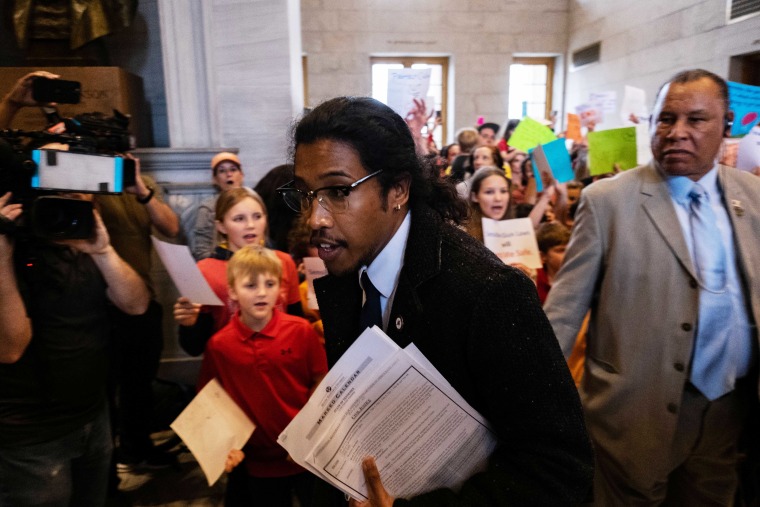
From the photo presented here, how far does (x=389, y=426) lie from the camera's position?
3.06 feet

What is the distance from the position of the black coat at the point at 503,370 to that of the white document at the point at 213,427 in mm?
1173

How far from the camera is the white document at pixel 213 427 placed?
6.15 feet

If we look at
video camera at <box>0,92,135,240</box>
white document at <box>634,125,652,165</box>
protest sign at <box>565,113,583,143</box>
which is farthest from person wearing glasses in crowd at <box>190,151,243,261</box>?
protest sign at <box>565,113,583,143</box>

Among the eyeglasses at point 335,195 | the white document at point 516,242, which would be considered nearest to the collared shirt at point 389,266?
the eyeglasses at point 335,195

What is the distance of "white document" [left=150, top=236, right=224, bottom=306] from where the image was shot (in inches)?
80.0

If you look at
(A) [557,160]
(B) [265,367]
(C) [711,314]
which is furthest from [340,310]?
(A) [557,160]

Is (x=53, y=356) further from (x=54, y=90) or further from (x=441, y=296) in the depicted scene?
(x=441, y=296)

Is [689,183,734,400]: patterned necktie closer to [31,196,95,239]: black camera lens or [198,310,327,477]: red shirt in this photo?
[198,310,327,477]: red shirt

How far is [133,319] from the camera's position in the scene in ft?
9.25

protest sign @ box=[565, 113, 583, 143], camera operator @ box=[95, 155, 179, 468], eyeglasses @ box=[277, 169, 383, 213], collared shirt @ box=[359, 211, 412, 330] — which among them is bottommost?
camera operator @ box=[95, 155, 179, 468]

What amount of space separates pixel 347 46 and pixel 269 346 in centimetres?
997

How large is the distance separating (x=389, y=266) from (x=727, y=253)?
4.31 feet

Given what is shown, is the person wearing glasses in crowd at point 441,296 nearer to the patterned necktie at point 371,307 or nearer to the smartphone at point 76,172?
the patterned necktie at point 371,307

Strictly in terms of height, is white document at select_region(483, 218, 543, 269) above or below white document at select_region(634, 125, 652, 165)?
below
